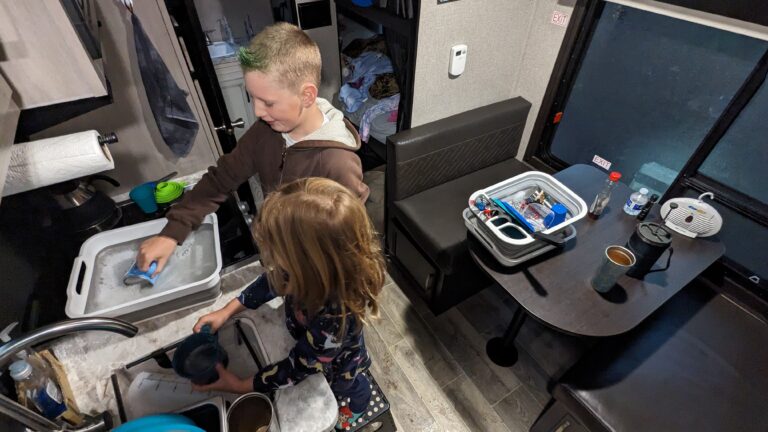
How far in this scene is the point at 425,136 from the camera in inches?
70.7

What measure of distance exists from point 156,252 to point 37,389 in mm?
427

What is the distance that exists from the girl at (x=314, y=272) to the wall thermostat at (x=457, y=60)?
1.26 metres

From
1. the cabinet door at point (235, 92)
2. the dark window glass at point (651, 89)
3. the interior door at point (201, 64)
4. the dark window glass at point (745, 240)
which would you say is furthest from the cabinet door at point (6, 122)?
the dark window glass at point (745, 240)

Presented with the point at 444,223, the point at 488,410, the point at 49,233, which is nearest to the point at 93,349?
the point at 49,233

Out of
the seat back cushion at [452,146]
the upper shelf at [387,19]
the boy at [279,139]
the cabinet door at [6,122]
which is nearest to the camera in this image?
the cabinet door at [6,122]

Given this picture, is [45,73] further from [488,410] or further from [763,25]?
[763,25]

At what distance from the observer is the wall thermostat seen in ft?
5.78

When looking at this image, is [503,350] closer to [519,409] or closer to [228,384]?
[519,409]

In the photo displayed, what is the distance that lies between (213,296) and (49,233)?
→ 635mm

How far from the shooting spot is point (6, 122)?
75cm

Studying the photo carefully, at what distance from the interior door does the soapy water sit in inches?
20.2

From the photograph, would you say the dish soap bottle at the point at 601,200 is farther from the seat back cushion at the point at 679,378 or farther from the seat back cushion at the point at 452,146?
the seat back cushion at the point at 452,146

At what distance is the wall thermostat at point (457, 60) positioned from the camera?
5.78 feet

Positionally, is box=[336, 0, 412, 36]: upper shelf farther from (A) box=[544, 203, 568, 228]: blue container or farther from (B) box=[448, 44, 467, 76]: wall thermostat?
(A) box=[544, 203, 568, 228]: blue container
